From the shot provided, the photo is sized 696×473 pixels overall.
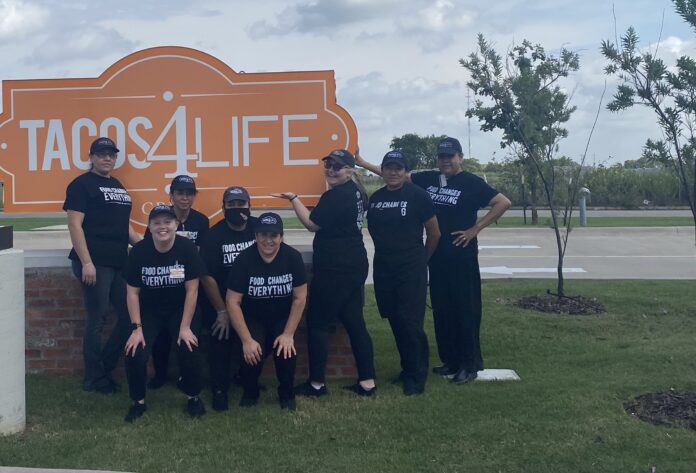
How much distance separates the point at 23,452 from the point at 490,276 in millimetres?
8456

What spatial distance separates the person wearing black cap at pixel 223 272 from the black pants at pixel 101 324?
0.66 metres

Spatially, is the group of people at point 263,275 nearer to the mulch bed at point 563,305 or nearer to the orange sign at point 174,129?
the orange sign at point 174,129

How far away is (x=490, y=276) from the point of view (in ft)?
39.0

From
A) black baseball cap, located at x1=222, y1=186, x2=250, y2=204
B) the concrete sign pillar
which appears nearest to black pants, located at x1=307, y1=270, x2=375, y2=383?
black baseball cap, located at x1=222, y1=186, x2=250, y2=204

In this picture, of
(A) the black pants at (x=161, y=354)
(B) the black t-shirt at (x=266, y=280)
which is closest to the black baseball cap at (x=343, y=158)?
(B) the black t-shirt at (x=266, y=280)

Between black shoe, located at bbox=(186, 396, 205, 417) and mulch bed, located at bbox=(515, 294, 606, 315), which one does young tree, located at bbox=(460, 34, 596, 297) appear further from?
black shoe, located at bbox=(186, 396, 205, 417)

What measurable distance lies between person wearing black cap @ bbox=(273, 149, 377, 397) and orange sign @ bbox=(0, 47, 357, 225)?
0.82 meters

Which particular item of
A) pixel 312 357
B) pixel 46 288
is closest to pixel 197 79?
pixel 46 288

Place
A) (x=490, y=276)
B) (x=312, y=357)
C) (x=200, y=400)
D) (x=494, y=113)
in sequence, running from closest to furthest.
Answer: (x=200, y=400)
(x=312, y=357)
(x=494, y=113)
(x=490, y=276)

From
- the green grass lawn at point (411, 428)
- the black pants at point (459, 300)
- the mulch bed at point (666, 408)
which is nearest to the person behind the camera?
the green grass lawn at point (411, 428)

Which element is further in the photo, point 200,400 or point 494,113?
point 494,113

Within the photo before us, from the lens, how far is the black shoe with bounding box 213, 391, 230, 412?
5.27 m

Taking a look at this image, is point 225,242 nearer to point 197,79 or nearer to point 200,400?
point 200,400

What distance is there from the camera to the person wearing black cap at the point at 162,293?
16.7 ft
